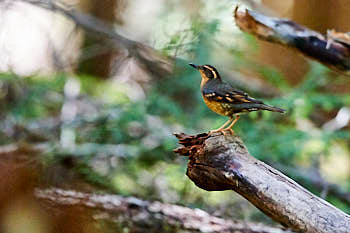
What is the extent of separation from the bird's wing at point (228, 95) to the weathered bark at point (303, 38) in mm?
892

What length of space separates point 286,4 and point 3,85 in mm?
5001

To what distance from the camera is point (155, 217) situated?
2.89 metres

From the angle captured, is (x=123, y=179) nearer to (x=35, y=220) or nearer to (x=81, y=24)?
(x=81, y=24)

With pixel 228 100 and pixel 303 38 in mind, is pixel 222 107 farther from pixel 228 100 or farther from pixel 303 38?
pixel 303 38

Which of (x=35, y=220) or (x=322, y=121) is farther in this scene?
(x=322, y=121)

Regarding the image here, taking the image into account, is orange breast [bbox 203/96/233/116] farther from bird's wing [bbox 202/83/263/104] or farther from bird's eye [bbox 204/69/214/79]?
bird's eye [bbox 204/69/214/79]

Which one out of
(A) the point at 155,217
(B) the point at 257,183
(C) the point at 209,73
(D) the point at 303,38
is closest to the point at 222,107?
(C) the point at 209,73

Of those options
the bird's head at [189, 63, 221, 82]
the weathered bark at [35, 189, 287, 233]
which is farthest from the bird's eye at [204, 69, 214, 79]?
the weathered bark at [35, 189, 287, 233]

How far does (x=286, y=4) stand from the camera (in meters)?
8.10

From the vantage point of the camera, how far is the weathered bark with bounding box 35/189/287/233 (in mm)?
2762

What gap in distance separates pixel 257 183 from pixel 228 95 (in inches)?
23.7

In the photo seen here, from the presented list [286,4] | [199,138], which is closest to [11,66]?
[199,138]

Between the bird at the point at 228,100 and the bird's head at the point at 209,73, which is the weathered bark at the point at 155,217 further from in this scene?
the bird's head at the point at 209,73

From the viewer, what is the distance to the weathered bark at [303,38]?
3127 millimetres
